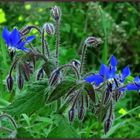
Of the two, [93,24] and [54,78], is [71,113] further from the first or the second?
[93,24]

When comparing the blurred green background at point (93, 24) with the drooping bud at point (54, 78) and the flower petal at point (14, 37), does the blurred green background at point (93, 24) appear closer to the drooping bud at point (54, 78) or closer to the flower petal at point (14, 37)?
the flower petal at point (14, 37)

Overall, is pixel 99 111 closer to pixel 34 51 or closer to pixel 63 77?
pixel 63 77

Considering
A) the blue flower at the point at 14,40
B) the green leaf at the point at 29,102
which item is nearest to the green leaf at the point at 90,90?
the green leaf at the point at 29,102

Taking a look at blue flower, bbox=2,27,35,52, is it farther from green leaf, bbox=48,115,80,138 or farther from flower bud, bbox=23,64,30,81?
green leaf, bbox=48,115,80,138

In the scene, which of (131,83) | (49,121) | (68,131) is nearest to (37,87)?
(68,131)

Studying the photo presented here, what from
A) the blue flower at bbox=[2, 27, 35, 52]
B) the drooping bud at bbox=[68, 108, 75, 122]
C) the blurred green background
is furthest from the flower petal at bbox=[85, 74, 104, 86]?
the blurred green background

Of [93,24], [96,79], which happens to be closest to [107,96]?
[96,79]
